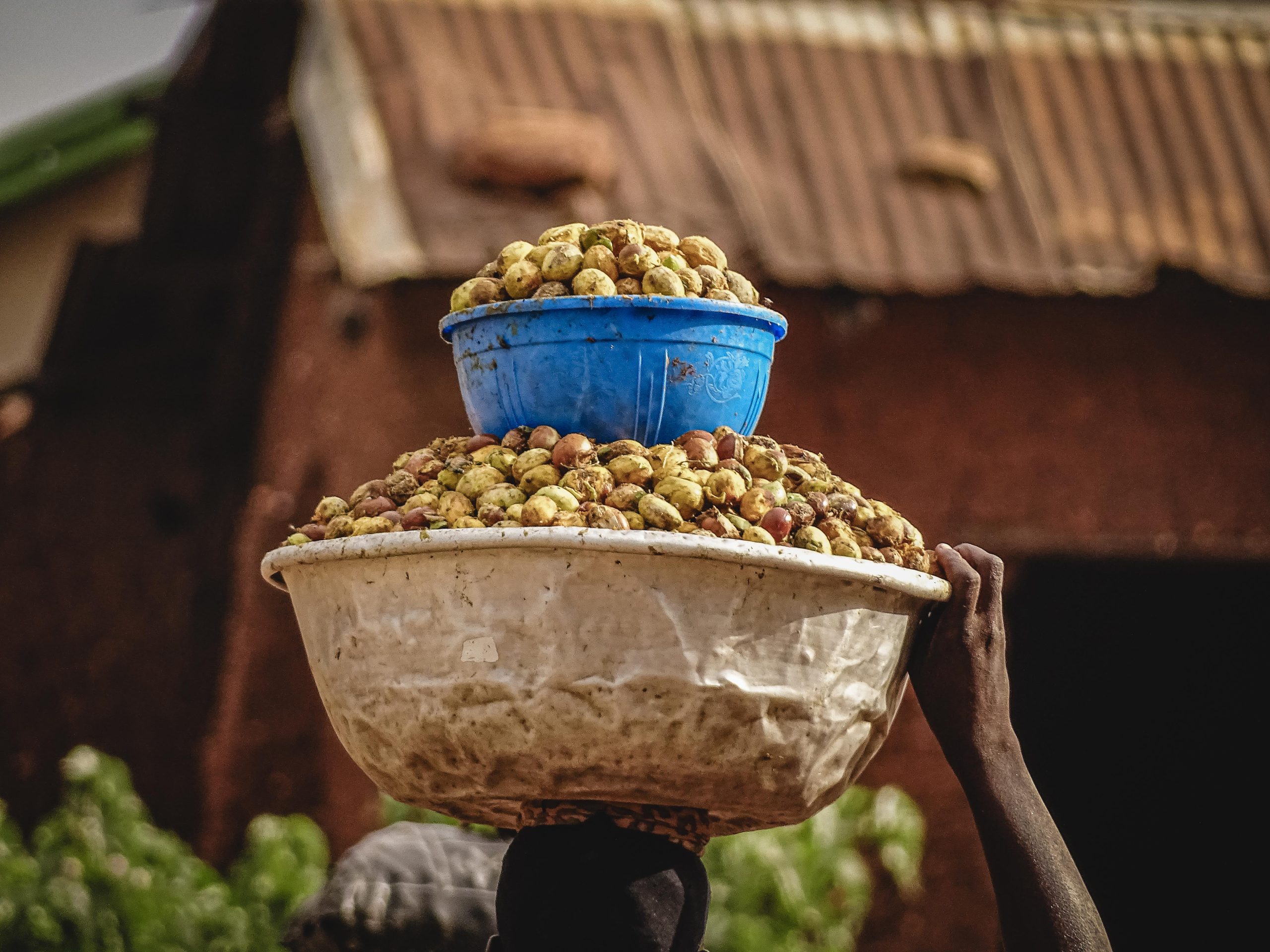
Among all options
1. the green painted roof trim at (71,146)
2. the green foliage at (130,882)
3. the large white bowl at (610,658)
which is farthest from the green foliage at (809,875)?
the green painted roof trim at (71,146)

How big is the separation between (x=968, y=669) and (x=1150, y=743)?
15.8 ft

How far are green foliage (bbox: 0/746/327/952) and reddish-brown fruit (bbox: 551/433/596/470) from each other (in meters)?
2.62

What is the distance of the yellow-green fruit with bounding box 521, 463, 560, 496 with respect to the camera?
2.19 metres

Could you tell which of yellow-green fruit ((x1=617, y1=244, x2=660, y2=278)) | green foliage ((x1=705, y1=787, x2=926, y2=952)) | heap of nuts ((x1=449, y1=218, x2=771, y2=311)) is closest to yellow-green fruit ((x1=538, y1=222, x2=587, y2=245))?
heap of nuts ((x1=449, y1=218, x2=771, y2=311))

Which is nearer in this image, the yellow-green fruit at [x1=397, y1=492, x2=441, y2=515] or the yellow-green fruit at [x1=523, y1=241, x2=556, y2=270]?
the yellow-green fruit at [x1=397, y1=492, x2=441, y2=515]

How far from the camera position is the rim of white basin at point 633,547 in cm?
195

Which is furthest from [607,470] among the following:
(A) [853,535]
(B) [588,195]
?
(B) [588,195]

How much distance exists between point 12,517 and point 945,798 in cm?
421

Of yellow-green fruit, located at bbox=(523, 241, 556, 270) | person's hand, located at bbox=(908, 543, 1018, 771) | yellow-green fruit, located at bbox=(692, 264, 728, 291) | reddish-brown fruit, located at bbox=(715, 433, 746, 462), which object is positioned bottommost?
person's hand, located at bbox=(908, 543, 1018, 771)

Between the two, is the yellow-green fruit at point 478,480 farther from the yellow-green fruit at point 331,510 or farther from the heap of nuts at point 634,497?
the yellow-green fruit at point 331,510

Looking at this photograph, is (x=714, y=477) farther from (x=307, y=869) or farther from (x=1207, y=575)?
(x=1207, y=575)

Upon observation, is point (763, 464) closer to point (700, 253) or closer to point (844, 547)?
point (844, 547)

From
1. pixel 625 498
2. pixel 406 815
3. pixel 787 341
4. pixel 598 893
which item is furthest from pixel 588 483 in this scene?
pixel 787 341

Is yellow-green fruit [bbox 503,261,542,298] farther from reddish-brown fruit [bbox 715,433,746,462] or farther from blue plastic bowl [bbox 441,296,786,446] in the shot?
reddish-brown fruit [bbox 715,433,746,462]
